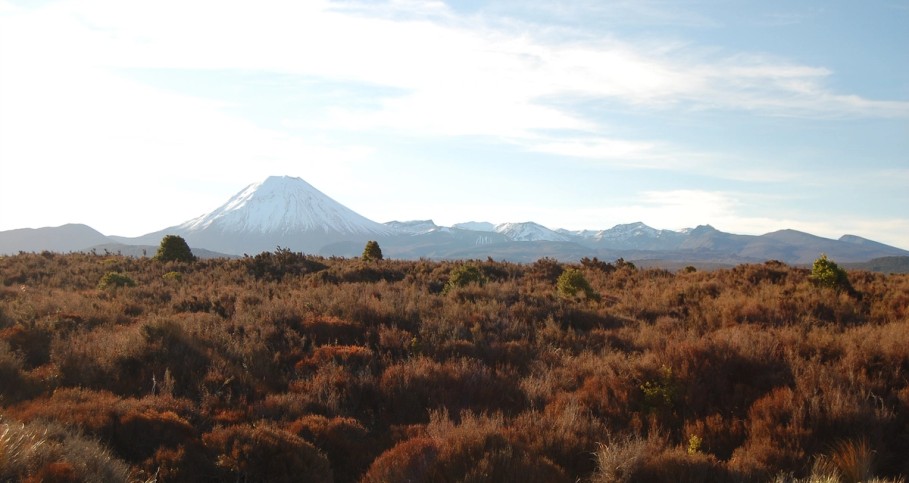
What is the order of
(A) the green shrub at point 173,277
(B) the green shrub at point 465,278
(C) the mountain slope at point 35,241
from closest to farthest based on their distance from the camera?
(B) the green shrub at point 465,278 < (A) the green shrub at point 173,277 < (C) the mountain slope at point 35,241

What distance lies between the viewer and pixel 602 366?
25.1 feet

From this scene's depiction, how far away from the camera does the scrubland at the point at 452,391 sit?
5086 millimetres

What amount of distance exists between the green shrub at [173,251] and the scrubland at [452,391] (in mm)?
11629

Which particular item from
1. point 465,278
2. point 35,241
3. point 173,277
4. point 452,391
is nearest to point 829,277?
point 465,278

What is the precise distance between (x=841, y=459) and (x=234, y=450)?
220 inches

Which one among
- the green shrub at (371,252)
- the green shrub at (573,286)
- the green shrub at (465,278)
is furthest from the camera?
the green shrub at (371,252)

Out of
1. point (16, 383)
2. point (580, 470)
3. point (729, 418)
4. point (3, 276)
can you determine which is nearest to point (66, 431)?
point (16, 383)

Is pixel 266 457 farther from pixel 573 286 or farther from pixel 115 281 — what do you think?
pixel 115 281

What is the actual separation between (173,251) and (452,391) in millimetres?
20885

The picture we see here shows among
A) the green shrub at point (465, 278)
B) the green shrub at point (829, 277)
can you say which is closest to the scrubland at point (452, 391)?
the green shrub at point (829, 277)

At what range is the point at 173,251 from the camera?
24.2 metres

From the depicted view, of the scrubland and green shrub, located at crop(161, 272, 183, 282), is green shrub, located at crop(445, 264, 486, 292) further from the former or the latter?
green shrub, located at crop(161, 272, 183, 282)

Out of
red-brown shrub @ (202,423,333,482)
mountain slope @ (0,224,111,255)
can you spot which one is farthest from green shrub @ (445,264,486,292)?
mountain slope @ (0,224,111,255)

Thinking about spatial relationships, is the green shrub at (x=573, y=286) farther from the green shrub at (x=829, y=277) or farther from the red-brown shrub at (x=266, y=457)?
the red-brown shrub at (x=266, y=457)
